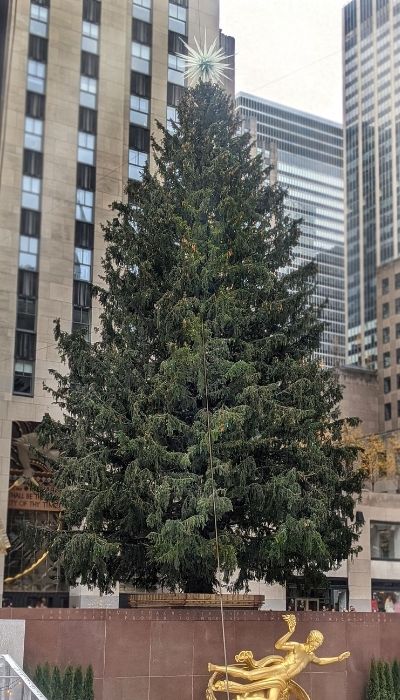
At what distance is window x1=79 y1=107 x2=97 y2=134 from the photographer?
15836 mm

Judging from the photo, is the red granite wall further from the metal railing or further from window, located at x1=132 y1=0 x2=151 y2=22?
window, located at x1=132 y1=0 x2=151 y2=22

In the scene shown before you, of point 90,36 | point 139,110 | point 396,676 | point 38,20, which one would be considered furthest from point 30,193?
point 396,676

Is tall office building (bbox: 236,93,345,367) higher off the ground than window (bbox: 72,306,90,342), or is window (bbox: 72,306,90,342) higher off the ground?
tall office building (bbox: 236,93,345,367)

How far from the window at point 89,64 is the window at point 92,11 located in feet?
1.94

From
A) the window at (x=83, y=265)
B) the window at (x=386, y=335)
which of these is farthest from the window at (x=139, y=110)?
the window at (x=386, y=335)

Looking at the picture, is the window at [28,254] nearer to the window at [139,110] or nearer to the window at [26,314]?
the window at [26,314]

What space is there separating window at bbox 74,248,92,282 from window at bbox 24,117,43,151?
75.9 inches

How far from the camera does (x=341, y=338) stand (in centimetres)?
8550

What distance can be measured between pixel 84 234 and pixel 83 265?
0.68 meters

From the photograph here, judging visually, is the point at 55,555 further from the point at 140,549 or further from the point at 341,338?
the point at 341,338

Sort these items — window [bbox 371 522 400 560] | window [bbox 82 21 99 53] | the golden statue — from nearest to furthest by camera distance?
the golden statue → window [bbox 82 21 99 53] → window [bbox 371 522 400 560]

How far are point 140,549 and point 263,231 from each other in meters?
5.47

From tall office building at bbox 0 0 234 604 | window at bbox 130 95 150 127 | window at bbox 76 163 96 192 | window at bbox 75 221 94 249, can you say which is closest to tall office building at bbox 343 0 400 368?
tall office building at bbox 0 0 234 604

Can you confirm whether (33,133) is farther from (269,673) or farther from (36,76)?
(269,673)
